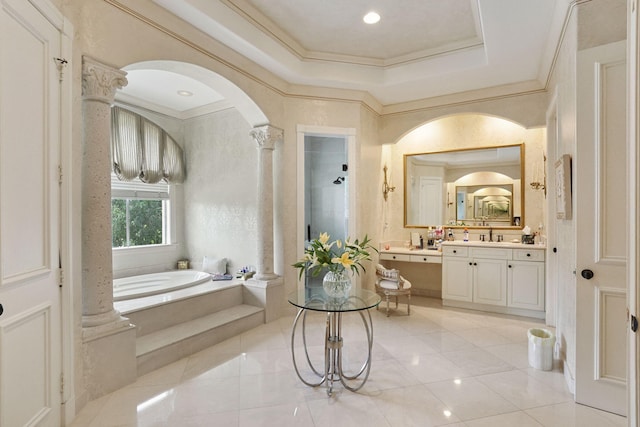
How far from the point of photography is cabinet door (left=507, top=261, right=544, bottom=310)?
394 centimetres

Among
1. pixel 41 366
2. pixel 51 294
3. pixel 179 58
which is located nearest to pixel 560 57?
pixel 179 58

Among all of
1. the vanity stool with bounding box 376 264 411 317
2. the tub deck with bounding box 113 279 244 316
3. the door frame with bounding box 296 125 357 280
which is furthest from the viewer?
the door frame with bounding box 296 125 357 280

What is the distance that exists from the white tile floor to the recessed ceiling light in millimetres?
3294

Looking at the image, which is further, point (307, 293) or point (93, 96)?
point (307, 293)

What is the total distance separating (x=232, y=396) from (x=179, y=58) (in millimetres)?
2811

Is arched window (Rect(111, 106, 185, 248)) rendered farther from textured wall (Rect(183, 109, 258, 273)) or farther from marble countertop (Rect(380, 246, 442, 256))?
marble countertop (Rect(380, 246, 442, 256))

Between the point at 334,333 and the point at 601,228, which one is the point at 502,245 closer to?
the point at 601,228

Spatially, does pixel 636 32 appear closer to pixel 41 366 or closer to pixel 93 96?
pixel 93 96

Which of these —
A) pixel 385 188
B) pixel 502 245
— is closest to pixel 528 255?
pixel 502 245

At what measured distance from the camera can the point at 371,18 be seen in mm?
3240

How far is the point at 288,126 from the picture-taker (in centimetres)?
421

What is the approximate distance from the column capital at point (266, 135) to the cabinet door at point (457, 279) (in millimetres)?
2852

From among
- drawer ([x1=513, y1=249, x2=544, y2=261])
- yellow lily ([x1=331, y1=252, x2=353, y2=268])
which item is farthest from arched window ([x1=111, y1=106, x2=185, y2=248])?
drawer ([x1=513, y1=249, x2=544, y2=261])

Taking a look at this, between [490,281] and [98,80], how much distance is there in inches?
183
